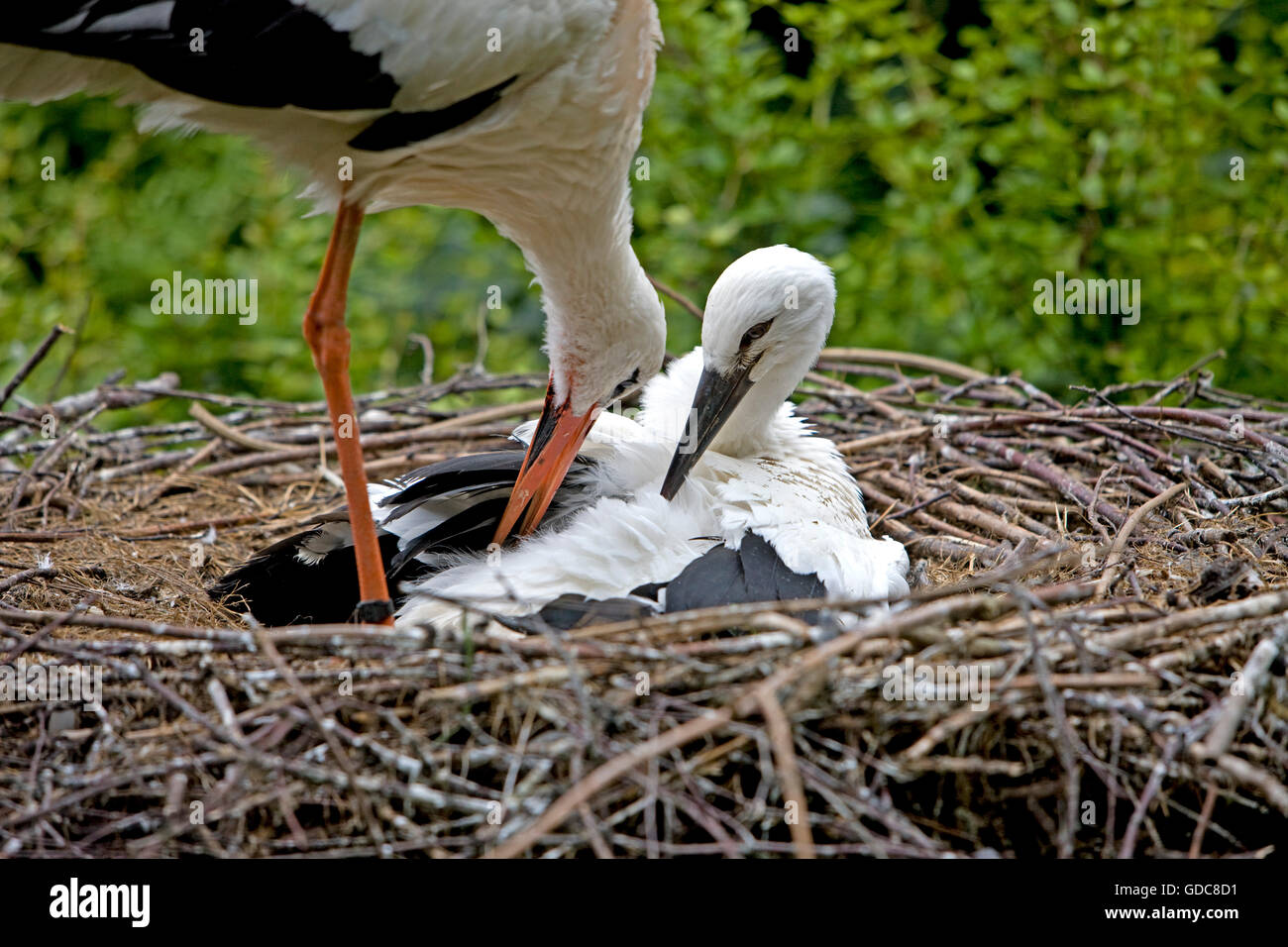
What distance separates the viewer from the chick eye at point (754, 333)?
3.10 meters

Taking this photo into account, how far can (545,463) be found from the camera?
9.68 ft

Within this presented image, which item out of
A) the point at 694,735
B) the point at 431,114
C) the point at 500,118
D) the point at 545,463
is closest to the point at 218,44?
the point at 431,114

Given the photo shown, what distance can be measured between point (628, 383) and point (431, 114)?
93 cm

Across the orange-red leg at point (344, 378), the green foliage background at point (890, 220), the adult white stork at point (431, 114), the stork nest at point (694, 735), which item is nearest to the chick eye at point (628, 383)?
the adult white stork at point (431, 114)

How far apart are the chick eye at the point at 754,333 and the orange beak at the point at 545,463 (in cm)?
44

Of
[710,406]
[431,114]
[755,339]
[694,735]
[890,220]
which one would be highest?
[890,220]

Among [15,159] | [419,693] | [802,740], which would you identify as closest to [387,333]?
[15,159]

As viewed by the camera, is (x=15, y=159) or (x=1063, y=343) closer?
(x=1063, y=343)

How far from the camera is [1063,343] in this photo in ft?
15.5

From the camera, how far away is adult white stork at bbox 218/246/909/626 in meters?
2.56

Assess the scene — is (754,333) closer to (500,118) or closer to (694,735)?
(500,118)

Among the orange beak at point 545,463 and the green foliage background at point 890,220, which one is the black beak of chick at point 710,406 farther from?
the green foliage background at point 890,220
